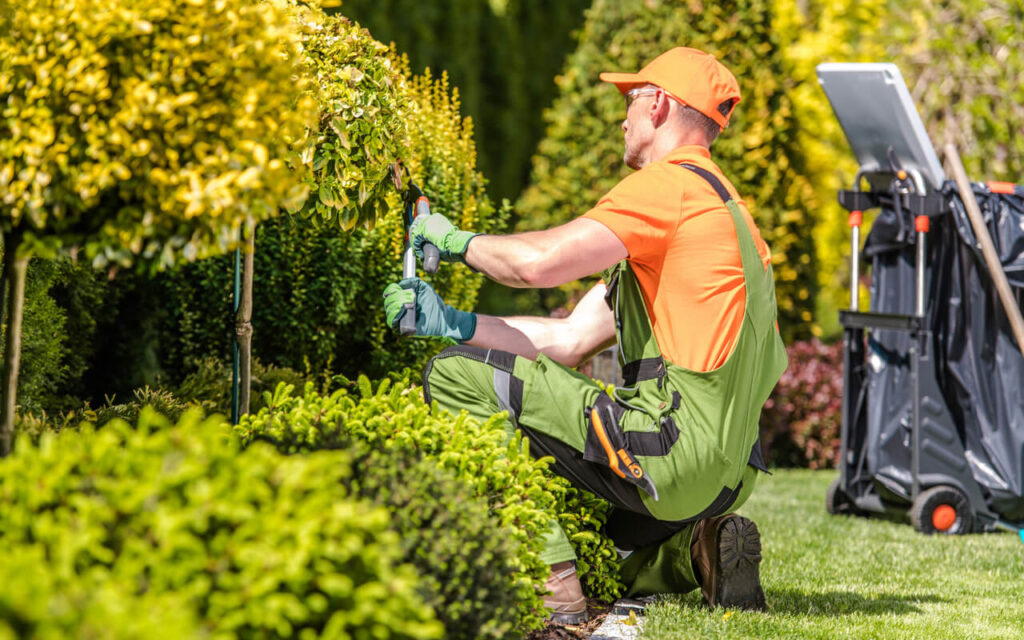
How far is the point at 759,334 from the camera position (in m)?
3.00

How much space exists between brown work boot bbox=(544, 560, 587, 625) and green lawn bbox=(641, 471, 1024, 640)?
213mm

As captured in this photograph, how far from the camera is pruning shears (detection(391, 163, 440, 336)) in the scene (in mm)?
2957

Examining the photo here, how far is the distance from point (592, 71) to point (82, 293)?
413 centimetres

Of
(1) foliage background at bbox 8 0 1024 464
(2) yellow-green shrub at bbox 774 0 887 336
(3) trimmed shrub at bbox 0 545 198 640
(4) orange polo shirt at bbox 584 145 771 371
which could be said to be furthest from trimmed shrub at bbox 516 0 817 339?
(3) trimmed shrub at bbox 0 545 198 640

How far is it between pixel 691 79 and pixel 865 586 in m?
1.89

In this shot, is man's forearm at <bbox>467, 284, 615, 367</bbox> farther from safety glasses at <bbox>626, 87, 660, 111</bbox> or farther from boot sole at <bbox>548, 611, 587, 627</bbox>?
boot sole at <bbox>548, 611, 587, 627</bbox>

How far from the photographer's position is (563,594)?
2818 mm

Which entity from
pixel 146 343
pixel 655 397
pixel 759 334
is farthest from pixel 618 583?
pixel 146 343

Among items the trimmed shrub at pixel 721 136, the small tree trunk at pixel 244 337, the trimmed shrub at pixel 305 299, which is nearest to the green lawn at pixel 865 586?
the small tree trunk at pixel 244 337

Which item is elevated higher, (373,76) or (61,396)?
(373,76)

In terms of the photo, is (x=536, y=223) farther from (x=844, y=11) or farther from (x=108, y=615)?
(x=108, y=615)

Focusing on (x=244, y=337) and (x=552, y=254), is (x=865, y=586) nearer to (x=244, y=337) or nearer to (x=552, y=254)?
(x=552, y=254)

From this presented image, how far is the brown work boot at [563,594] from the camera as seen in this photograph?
9.21ft

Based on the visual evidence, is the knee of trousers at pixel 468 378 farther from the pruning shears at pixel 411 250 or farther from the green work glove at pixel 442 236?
the green work glove at pixel 442 236
